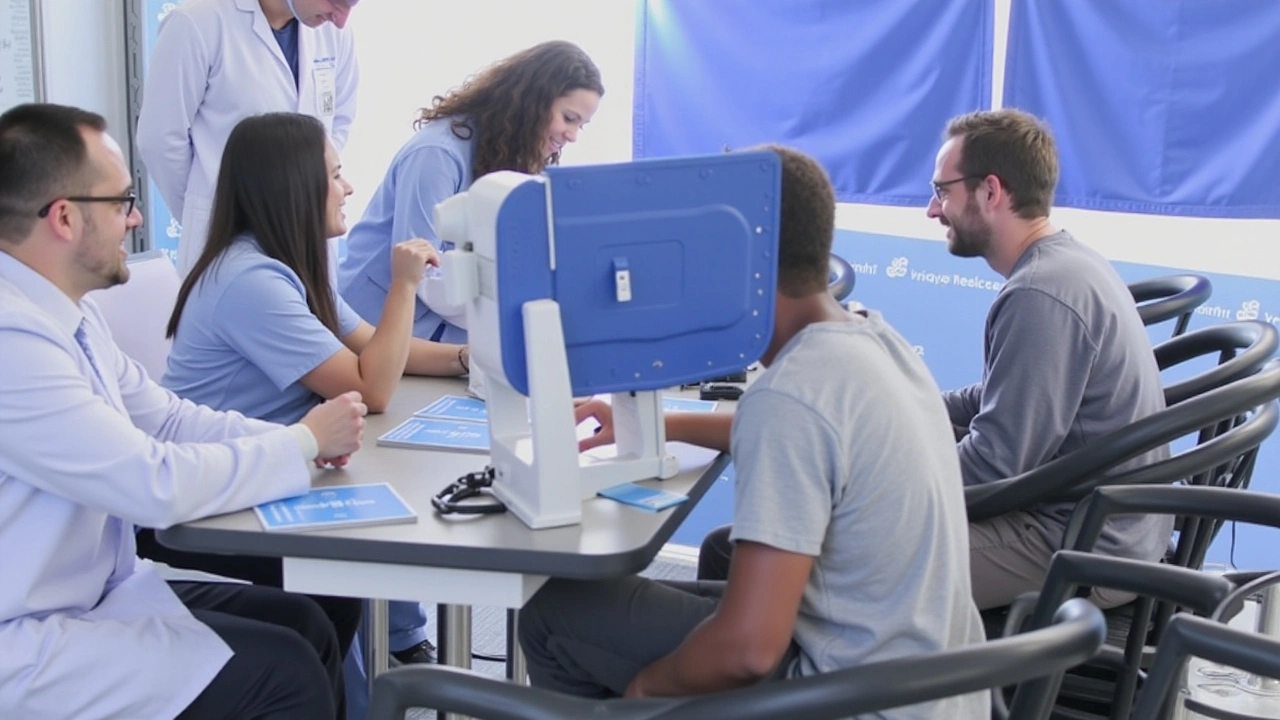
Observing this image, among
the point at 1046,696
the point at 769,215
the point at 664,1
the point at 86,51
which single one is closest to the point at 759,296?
the point at 769,215

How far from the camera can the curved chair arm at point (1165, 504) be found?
1.69 metres

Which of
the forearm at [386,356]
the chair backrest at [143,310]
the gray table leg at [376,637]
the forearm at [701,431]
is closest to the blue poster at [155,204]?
the chair backrest at [143,310]

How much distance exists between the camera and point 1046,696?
4.68ft

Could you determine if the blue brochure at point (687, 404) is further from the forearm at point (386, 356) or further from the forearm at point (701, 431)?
the forearm at point (386, 356)

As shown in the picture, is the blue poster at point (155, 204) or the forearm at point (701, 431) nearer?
the forearm at point (701, 431)

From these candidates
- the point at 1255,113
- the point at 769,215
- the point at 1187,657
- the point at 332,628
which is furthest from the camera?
the point at 1255,113

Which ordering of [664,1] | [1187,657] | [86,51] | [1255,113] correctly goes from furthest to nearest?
[86,51], [664,1], [1255,113], [1187,657]

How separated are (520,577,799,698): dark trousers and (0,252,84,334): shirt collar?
28.4 inches

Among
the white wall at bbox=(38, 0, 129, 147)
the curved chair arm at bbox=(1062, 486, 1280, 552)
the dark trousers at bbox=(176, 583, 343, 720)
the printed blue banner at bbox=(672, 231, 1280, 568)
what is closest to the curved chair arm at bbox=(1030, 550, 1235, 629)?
the curved chair arm at bbox=(1062, 486, 1280, 552)

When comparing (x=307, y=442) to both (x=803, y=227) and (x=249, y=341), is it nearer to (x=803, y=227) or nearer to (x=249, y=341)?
(x=249, y=341)

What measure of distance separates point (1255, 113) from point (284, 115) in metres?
2.21

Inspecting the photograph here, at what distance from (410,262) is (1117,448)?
3.97 feet

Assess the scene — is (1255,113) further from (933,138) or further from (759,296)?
(759,296)

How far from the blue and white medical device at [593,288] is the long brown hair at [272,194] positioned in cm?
67
